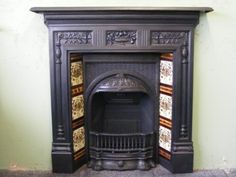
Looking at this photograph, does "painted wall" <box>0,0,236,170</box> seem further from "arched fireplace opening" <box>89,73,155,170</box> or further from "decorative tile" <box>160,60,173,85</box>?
"arched fireplace opening" <box>89,73,155,170</box>

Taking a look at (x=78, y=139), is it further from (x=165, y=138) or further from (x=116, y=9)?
(x=116, y=9)

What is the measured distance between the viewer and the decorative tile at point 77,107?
2477 millimetres

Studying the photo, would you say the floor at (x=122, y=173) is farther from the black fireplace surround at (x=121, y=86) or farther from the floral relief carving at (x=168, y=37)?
the floral relief carving at (x=168, y=37)

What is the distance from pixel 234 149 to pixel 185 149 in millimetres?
395

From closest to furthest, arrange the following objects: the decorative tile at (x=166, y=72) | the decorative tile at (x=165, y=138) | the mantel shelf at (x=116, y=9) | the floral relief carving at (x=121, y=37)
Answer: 1. the mantel shelf at (x=116, y=9)
2. the floral relief carving at (x=121, y=37)
3. the decorative tile at (x=166, y=72)
4. the decorative tile at (x=165, y=138)

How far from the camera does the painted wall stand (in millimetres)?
2350

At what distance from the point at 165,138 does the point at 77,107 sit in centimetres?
72

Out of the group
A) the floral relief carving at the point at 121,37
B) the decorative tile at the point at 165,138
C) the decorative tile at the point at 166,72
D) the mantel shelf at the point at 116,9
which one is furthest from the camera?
the decorative tile at the point at 165,138

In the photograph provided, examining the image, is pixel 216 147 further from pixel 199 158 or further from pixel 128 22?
pixel 128 22

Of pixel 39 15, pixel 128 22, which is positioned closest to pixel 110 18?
pixel 128 22

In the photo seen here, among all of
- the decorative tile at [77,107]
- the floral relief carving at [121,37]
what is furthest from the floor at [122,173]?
the floral relief carving at [121,37]

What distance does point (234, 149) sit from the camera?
2537 millimetres

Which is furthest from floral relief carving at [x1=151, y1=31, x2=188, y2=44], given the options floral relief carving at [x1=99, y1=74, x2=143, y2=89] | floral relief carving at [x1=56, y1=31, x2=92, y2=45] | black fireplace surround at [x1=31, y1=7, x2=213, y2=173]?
floral relief carving at [x1=56, y1=31, x2=92, y2=45]

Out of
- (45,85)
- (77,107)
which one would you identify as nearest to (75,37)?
(45,85)
